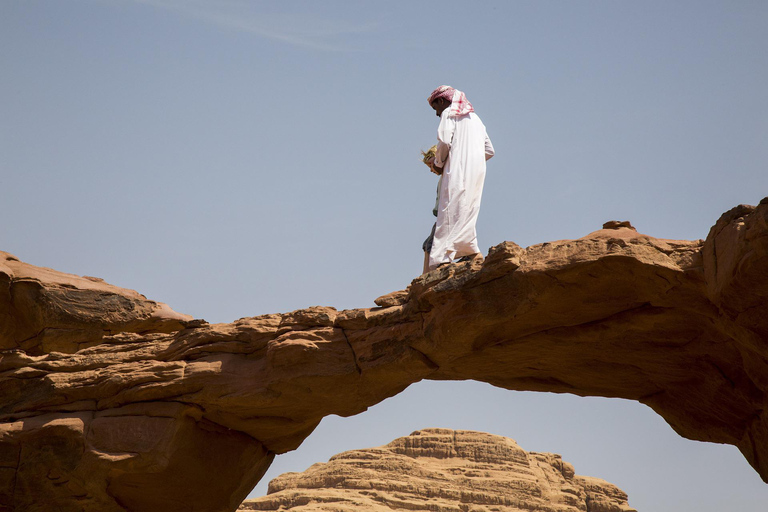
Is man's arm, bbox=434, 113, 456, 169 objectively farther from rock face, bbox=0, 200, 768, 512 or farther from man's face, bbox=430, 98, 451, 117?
rock face, bbox=0, 200, 768, 512

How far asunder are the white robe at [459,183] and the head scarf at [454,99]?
0.27ft

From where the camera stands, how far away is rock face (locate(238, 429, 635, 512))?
35.2 meters

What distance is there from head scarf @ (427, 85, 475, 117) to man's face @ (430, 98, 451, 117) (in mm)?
48

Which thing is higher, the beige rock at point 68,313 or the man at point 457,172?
the man at point 457,172

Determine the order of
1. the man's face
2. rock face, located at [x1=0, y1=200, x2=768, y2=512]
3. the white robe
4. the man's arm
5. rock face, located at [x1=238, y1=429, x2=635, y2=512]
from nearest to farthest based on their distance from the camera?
rock face, located at [x1=0, y1=200, x2=768, y2=512] → the white robe → the man's arm → the man's face → rock face, located at [x1=238, y1=429, x2=635, y2=512]

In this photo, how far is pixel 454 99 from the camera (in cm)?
1364

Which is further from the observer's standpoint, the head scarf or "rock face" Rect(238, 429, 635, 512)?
"rock face" Rect(238, 429, 635, 512)

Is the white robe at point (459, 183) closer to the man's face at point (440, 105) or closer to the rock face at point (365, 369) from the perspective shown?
the man's face at point (440, 105)

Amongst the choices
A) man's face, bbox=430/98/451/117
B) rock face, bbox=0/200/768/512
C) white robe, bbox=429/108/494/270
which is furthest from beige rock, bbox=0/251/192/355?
man's face, bbox=430/98/451/117

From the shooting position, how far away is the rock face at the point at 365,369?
11125mm

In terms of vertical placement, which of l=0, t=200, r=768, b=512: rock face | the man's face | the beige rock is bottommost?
l=0, t=200, r=768, b=512: rock face

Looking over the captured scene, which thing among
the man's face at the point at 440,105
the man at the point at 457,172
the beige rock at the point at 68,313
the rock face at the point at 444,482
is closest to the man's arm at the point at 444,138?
the man at the point at 457,172

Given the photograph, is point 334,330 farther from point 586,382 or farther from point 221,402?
point 586,382

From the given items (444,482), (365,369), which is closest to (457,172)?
(365,369)
